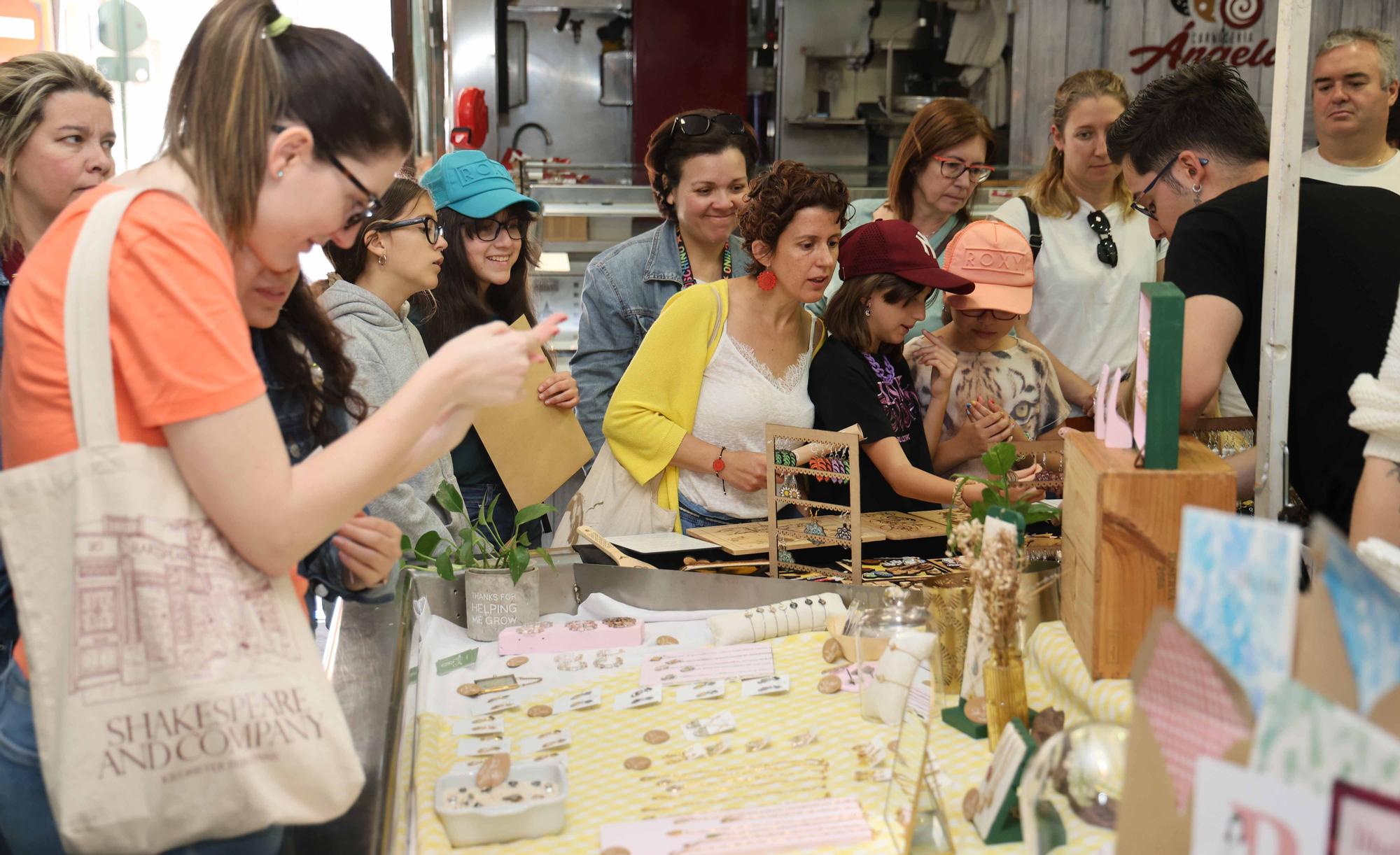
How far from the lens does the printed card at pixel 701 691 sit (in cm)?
168

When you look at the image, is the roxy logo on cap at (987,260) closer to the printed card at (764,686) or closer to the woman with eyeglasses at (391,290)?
the woman with eyeglasses at (391,290)

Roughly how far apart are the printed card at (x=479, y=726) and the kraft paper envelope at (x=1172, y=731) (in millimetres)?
940

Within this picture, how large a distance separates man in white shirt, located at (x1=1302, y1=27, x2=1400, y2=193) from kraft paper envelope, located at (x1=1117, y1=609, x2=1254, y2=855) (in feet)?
11.3

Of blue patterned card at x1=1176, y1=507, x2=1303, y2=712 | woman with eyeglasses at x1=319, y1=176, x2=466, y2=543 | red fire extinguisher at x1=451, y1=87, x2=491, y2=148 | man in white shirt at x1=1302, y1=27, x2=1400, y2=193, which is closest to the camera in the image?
blue patterned card at x1=1176, y1=507, x2=1303, y2=712

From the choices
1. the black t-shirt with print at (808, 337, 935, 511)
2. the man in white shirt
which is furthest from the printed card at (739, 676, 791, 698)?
the man in white shirt

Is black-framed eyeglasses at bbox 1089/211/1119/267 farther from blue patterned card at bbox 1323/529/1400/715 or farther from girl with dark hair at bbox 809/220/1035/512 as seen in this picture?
blue patterned card at bbox 1323/529/1400/715

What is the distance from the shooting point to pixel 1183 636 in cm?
78

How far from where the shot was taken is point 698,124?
3.02 meters

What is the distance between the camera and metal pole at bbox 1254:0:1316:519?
61.3 inches

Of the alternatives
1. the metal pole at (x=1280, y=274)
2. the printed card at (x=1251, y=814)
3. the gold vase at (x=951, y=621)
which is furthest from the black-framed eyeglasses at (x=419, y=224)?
the printed card at (x=1251, y=814)

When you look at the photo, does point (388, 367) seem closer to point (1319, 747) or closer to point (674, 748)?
point (674, 748)

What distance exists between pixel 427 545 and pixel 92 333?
1096mm

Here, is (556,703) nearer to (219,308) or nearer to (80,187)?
(219,308)

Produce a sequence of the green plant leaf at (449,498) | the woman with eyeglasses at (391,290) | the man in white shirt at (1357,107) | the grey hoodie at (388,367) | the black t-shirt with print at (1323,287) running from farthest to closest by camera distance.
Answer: the man in white shirt at (1357,107) → the woman with eyeglasses at (391,290) → the grey hoodie at (388,367) → the green plant leaf at (449,498) → the black t-shirt with print at (1323,287)
